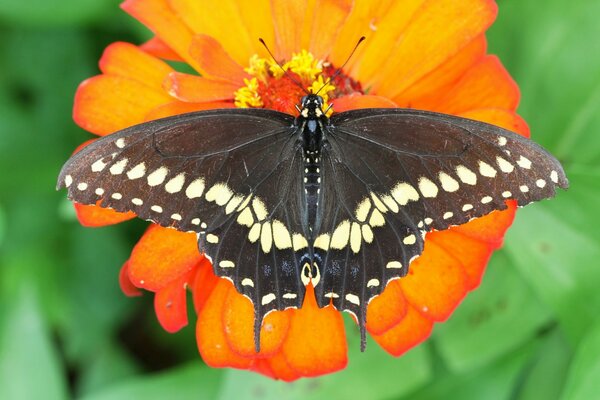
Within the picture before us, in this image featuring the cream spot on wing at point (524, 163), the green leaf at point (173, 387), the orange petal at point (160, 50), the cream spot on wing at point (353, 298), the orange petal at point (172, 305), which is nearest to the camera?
the cream spot on wing at point (524, 163)

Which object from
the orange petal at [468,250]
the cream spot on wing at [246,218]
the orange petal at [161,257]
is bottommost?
the orange petal at [161,257]

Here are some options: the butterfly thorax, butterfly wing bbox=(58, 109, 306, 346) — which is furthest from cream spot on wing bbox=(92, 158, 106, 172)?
the butterfly thorax

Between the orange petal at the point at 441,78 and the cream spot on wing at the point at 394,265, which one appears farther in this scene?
the orange petal at the point at 441,78

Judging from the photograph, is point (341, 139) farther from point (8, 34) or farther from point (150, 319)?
point (8, 34)

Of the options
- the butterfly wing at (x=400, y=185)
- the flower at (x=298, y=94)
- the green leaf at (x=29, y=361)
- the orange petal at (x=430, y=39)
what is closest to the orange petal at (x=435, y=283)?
the flower at (x=298, y=94)

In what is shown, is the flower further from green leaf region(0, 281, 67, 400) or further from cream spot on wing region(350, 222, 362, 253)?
green leaf region(0, 281, 67, 400)

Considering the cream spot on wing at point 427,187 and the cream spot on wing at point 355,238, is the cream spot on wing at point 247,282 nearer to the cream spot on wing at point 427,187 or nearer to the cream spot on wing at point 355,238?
the cream spot on wing at point 355,238

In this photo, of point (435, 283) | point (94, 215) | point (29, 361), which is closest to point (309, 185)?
point (435, 283)
